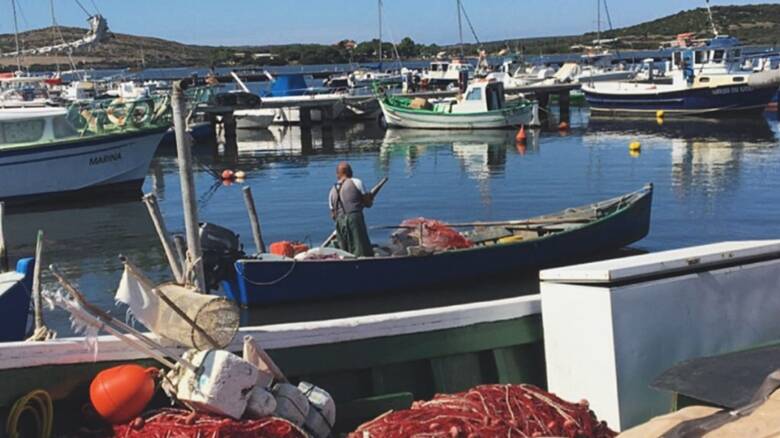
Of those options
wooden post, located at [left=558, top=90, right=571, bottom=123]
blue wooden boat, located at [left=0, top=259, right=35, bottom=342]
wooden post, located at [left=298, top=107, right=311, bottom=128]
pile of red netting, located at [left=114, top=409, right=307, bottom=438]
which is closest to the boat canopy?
wooden post, located at [left=298, top=107, right=311, bottom=128]

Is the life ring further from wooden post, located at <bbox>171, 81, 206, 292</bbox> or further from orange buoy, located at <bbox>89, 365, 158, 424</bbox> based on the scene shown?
orange buoy, located at <bbox>89, 365, 158, 424</bbox>

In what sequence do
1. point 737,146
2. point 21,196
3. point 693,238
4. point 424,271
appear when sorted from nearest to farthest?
point 424,271, point 693,238, point 21,196, point 737,146

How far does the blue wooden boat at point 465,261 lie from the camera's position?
13742mm

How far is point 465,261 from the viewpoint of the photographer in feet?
48.6

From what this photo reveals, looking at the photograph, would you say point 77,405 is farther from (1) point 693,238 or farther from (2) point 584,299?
(1) point 693,238

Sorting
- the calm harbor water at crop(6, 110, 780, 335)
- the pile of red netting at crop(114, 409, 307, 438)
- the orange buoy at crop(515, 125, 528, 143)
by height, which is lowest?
the calm harbor water at crop(6, 110, 780, 335)

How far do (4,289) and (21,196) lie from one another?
1760 cm

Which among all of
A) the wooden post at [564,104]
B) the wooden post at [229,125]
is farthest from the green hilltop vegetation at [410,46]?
the wooden post at [229,125]

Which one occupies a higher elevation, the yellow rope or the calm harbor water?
the yellow rope

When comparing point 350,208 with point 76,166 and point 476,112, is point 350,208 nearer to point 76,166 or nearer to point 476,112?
point 76,166

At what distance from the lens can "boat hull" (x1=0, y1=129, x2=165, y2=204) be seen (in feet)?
80.9

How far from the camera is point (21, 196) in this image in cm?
2514

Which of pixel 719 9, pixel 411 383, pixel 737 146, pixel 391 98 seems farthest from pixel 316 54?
pixel 411 383

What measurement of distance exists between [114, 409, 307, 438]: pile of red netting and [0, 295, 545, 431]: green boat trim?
0.55 m
